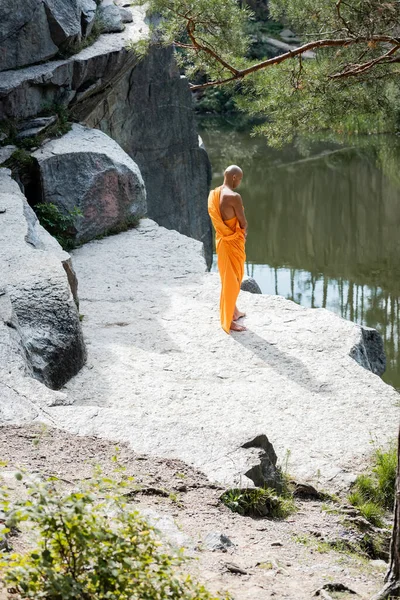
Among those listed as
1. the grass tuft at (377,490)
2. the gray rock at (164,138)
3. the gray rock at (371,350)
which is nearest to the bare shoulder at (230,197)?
the gray rock at (371,350)

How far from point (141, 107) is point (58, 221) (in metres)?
5.81

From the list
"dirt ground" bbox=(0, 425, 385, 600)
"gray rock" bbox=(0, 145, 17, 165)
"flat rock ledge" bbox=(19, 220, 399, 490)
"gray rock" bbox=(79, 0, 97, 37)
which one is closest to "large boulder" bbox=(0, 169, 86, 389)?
"flat rock ledge" bbox=(19, 220, 399, 490)

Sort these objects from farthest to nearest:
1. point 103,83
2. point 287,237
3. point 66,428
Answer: point 287,237, point 103,83, point 66,428

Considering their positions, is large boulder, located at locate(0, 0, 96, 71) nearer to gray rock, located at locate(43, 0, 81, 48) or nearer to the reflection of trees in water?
gray rock, located at locate(43, 0, 81, 48)

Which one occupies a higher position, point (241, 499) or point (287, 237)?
point (241, 499)

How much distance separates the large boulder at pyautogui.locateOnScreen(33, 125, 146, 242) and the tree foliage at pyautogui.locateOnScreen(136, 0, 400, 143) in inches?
192

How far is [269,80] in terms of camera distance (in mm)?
6023

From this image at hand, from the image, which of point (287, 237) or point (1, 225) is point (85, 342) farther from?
point (287, 237)

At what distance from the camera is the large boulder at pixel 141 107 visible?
11.7 m

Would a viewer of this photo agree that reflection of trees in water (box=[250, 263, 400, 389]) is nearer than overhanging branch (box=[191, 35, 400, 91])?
No

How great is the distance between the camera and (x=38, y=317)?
666 centimetres

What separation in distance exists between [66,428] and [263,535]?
1455 millimetres

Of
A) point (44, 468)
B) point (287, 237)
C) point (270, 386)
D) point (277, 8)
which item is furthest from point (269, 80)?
point (287, 237)

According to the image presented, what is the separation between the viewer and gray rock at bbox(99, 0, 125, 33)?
13.5 metres
